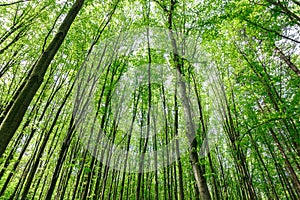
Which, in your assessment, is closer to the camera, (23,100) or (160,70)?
(23,100)

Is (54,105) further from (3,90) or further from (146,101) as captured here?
(146,101)

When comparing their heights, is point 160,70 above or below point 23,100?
above

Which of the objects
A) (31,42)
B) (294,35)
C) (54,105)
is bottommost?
(294,35)

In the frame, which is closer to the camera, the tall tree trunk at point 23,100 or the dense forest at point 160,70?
the tall tree trunk at point 23,100

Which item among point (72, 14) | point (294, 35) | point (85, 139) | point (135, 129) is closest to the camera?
point (72, 14)

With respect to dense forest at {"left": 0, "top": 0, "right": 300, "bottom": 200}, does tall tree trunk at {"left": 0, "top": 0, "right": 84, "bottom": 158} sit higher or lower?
lower

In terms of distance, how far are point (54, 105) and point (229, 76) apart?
1073 cm

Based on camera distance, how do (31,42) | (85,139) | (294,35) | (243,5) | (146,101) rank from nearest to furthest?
1. (243,5)
2. (294,35)
3. (31,42)
4. (85,139)
5. (146,101)

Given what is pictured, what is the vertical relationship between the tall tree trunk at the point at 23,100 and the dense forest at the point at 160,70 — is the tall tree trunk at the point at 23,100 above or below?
below

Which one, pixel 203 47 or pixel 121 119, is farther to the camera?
pixel 121 119

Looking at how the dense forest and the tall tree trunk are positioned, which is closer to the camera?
the tall tree trunk

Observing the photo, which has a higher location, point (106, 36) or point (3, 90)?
point (106, 36)

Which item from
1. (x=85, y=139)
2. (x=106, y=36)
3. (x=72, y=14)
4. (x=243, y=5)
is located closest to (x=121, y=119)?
(x=85, y=139)

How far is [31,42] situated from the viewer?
8656 millimetres
